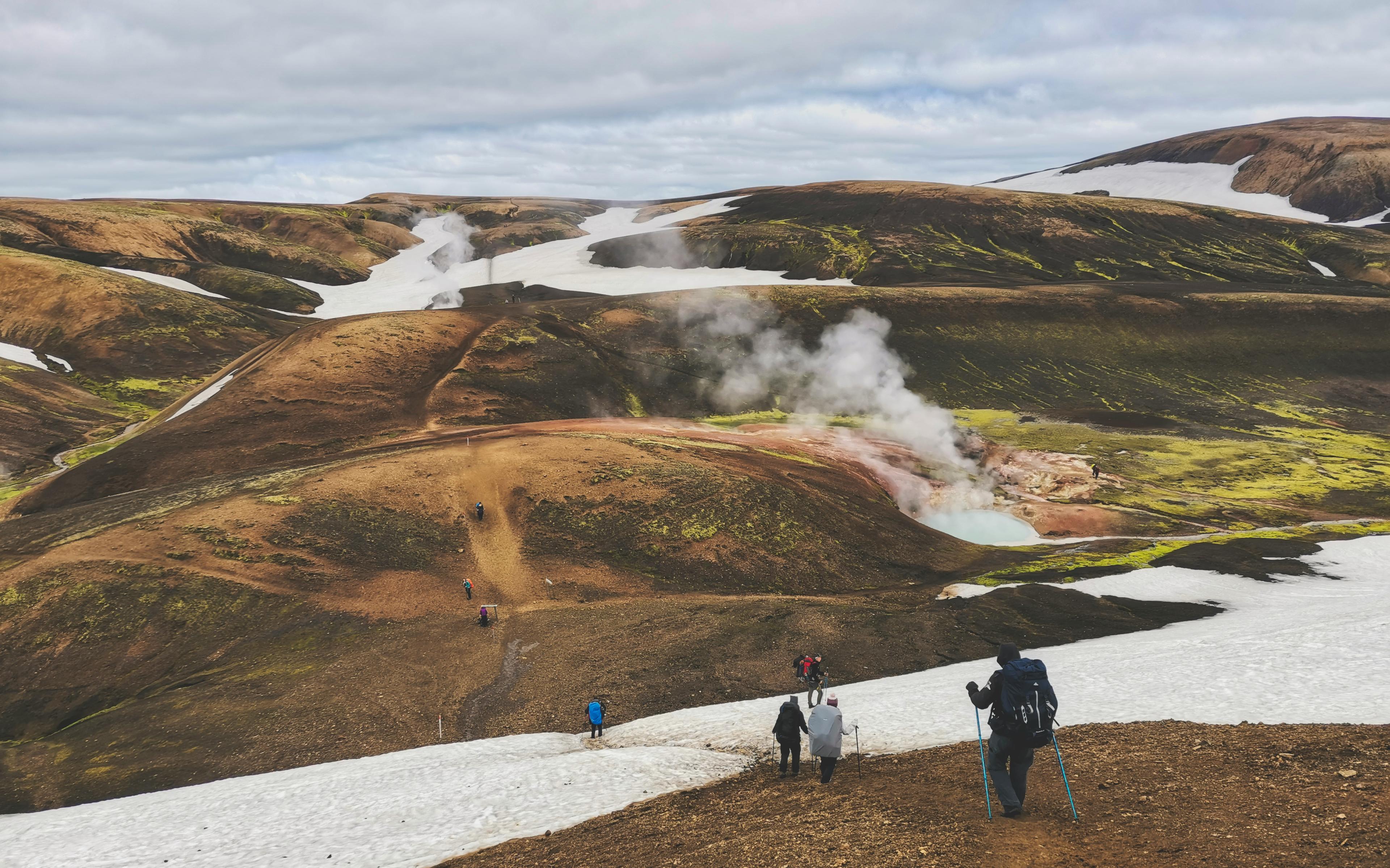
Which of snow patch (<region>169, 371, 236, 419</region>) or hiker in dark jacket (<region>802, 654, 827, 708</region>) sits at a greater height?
snow patch (<region>169, 371, 236, 419</region>)

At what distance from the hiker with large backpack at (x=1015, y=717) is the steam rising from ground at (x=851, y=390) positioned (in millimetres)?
48200

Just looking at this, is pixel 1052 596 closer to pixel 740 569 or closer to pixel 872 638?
pixel 872 638

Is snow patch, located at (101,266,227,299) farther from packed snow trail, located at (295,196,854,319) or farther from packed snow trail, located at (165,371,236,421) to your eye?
packed snow trail, located at (165,371,236,421)

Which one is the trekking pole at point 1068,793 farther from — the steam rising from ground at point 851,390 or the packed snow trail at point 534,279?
the packed snow trail at point 534,279

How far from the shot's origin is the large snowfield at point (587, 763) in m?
17.2

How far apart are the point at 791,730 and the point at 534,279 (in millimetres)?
141157

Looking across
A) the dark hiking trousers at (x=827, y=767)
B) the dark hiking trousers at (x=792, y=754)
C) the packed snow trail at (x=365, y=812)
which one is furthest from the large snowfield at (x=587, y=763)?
the dark hiking trousers at (x=827, y=767)

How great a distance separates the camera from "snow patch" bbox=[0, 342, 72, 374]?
100375 millimetres

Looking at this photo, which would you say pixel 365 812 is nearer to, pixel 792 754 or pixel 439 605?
pixel 792 754

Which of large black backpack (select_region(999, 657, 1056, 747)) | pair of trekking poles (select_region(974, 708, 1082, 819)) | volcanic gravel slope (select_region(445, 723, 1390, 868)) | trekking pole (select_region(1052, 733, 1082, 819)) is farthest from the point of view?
large black backpack (select_region(999, 657, 1056, 747))

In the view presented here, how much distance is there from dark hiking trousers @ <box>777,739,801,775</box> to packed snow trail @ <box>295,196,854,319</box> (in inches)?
4487

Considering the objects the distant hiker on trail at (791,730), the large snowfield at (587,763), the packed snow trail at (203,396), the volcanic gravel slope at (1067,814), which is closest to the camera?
the volcanic gravel slope at (1067,814)

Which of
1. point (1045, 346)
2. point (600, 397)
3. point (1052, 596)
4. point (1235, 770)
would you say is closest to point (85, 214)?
point (600, 397)

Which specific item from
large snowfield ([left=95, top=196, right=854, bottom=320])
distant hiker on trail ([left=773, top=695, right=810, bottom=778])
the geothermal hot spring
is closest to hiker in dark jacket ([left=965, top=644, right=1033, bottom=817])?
distant hiker on trail ([left=773, top=695, right=810, bottom=778])
